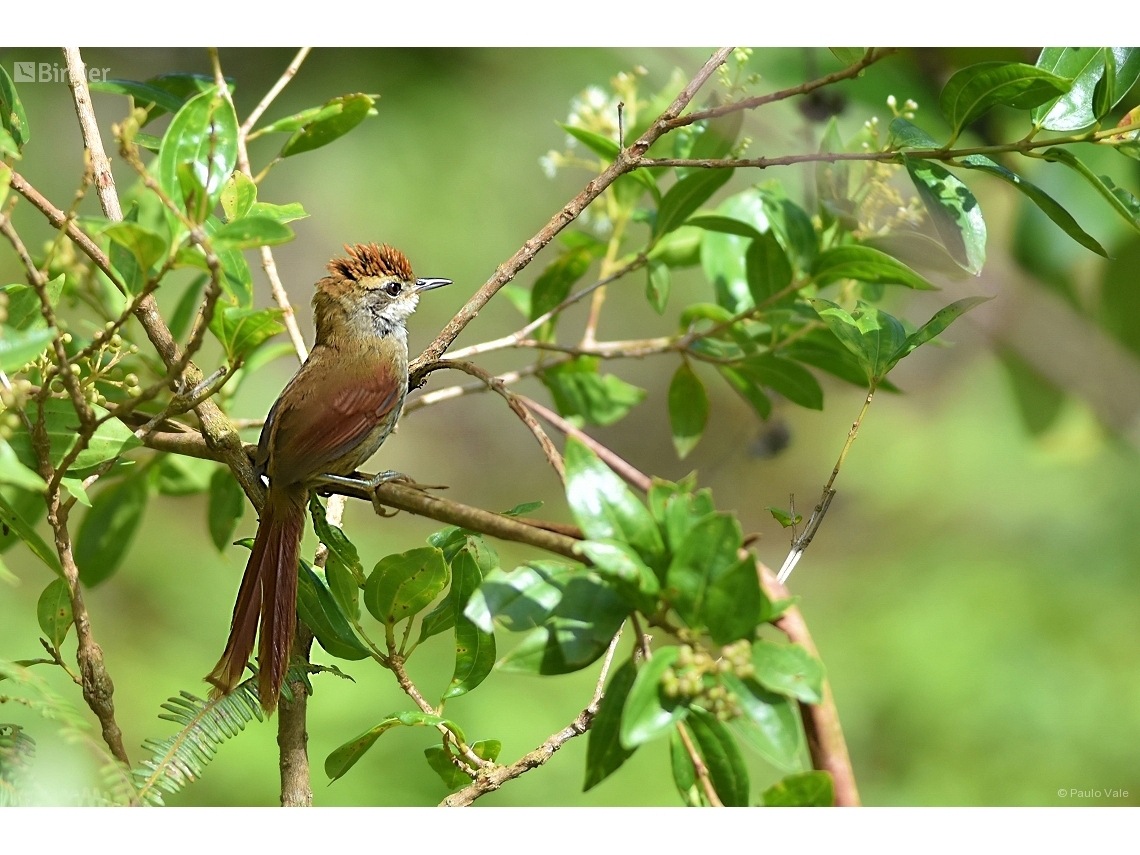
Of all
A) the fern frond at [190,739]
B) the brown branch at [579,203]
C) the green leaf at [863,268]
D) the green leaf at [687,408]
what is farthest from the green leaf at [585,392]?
the fern frond at [190,739]

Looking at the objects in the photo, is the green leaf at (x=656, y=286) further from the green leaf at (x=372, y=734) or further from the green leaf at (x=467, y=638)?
the green leaf at (x=372, y=734)

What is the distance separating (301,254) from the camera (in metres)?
4.29

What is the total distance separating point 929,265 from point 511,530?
0.86 meters

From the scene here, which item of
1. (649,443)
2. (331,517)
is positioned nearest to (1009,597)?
(649,443)

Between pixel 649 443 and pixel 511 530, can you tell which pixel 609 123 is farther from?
pixel 649 443

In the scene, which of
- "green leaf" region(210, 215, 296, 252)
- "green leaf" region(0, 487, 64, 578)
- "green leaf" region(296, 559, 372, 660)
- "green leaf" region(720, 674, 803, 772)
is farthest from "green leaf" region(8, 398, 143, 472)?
"green leaf" region(720, 674, 803, 772)

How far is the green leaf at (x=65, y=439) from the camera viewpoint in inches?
43.8

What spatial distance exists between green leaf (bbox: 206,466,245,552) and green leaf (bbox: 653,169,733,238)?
0.85 metres

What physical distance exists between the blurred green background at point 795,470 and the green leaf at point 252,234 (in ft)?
3.29

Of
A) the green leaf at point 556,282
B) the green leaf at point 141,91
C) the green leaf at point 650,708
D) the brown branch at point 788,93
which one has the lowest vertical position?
the green leaf at point 650,708

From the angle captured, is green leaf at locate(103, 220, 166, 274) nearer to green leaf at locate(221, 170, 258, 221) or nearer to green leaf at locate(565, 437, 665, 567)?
green leaf at locate(221, 170, 258, 221)

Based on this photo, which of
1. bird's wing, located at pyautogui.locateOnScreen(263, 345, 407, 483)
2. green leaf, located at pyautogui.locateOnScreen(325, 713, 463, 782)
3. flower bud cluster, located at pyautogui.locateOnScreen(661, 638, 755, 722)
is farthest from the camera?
bird's wing, located at pyautogui.locateOnScreen(263, 345, 407, 483)

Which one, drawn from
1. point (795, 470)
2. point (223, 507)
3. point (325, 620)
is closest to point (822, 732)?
point (325, 620)

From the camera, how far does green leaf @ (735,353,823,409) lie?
1.53 metres
